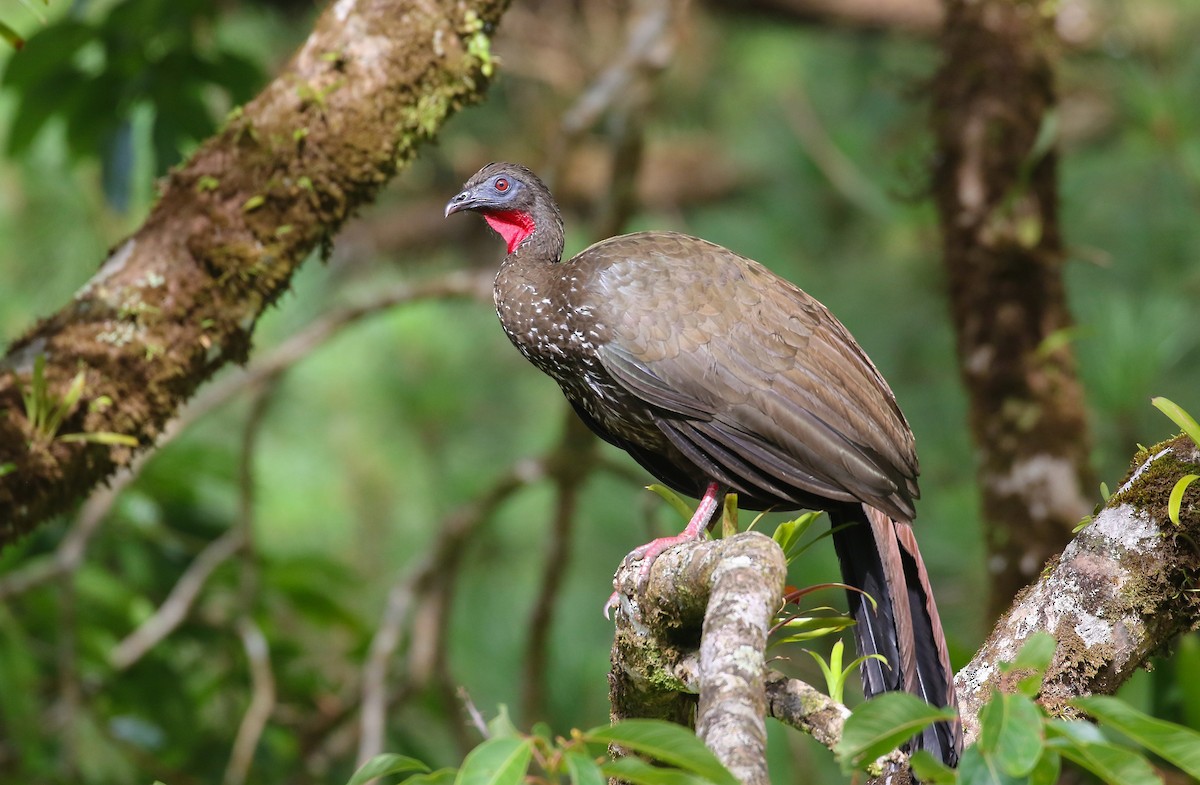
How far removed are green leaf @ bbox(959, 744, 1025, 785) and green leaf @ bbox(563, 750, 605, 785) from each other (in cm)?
40

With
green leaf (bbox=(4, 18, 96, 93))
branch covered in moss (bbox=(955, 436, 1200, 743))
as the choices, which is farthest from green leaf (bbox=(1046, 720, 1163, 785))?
green leaf (bbox=(4, 18, 96, 93))

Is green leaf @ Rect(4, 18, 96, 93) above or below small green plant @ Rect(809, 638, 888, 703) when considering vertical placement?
above

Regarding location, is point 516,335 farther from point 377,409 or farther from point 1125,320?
point 377,409

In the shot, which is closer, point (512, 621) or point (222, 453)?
point (222, 453)

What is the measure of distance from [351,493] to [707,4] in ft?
13.7

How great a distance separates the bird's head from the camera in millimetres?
2992

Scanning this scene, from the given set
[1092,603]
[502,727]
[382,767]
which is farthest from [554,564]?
[502,727]

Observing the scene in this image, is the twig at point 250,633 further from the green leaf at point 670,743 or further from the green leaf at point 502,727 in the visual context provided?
the green leaf at point 670,743

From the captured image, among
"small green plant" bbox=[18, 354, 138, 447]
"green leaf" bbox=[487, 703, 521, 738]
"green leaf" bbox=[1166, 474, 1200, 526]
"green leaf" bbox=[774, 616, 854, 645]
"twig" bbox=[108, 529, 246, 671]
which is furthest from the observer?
"twig" bbox=[108, 529, 246, 671]

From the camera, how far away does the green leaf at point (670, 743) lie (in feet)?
4.24

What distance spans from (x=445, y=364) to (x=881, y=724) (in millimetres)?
7266

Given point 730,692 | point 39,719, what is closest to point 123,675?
point 39,719

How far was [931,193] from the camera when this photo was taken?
13.1ft

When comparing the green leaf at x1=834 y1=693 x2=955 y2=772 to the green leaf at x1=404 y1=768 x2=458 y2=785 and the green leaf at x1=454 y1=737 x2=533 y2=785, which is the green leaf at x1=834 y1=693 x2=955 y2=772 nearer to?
the green leaf at x1=454 y1=737 x2=533 y2=785
